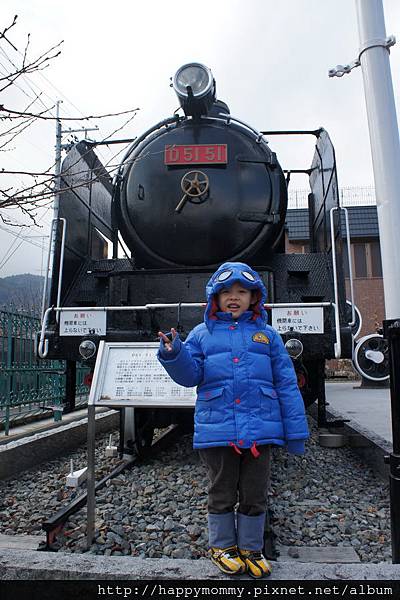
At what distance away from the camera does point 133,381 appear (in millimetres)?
2963

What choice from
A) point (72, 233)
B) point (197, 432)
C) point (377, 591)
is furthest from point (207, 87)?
point (377, 591)

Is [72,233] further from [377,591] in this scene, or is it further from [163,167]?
[377,591]

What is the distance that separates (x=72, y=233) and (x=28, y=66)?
109 inches

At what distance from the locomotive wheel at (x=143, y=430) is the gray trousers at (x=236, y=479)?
2.35 metres

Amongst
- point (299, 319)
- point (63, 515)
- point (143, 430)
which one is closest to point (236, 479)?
point (63, 515)

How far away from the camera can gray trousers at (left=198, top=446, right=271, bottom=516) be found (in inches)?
81.8

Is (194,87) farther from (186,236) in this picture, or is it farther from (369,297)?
(369,297)

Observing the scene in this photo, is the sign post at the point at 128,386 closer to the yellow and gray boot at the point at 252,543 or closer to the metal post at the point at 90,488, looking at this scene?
the metal post at the point at 90,488

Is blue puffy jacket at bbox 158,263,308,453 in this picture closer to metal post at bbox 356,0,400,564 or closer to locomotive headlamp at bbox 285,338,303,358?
locomotive headlamp at bbox 285,338,303,358

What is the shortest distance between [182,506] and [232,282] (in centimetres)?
186

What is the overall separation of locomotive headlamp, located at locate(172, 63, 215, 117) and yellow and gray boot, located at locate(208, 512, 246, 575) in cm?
367

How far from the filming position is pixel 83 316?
398 centimetres

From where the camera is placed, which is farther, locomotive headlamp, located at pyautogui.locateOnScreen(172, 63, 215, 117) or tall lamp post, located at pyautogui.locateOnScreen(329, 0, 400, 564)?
locomotive headlamp, located at pyautogui.locateOnScreen(172, 63, 215, 117)

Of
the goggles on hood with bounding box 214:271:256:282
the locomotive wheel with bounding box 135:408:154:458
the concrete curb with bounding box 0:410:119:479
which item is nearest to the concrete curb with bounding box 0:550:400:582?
the goggles on hood with bounding box 214:271:256:282
